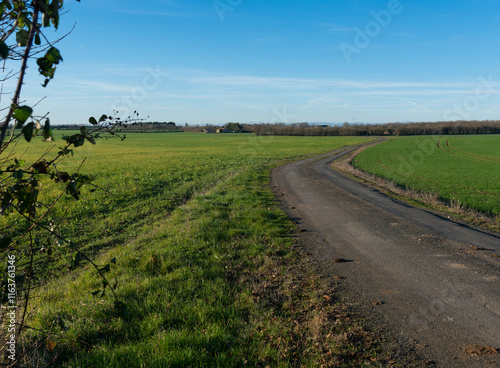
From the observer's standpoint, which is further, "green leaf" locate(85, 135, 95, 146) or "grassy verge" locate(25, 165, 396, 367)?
"grassy verge" locate(25, 165, 396, 367)

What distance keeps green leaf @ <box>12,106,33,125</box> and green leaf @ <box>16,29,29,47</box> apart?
1.83 feet

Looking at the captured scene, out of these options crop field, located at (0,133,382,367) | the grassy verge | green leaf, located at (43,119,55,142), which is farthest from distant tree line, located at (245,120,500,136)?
green leaf, located at (43,119,55,142)

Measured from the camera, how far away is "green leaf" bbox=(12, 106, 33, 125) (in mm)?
1638

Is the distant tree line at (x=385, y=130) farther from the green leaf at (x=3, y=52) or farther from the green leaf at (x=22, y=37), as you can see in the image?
the green leaf at (x=3, y=52)

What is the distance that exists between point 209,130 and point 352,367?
192 metres

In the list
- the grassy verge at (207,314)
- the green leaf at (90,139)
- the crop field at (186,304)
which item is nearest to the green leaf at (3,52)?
the green leaf at (90,139)

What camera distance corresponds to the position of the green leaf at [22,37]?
6.30ft

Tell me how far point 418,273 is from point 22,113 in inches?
287

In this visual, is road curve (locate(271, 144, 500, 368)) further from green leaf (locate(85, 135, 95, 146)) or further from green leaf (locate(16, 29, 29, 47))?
green leaf (locate(16, 29, 29, 47))

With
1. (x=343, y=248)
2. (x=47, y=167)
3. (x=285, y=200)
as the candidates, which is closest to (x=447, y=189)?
(x=285, y=200)

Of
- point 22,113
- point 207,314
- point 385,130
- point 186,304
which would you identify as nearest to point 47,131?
point 22,113

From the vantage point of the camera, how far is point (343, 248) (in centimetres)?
838

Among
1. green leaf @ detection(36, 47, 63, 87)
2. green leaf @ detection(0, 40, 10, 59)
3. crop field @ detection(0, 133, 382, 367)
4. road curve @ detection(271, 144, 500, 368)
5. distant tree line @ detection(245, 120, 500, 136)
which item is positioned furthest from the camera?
distant tree line @ detection(245, 120, 500, 136)

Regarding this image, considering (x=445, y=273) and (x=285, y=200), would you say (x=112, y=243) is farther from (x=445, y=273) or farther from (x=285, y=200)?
(x=445, y=273)
